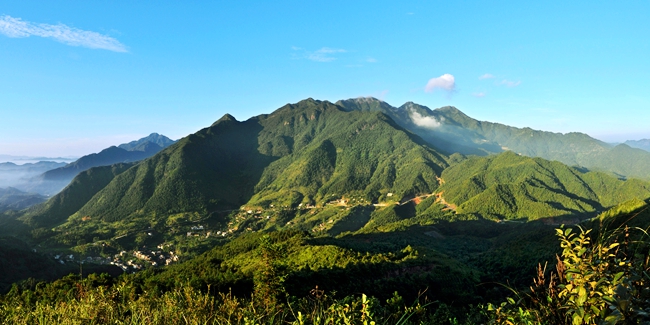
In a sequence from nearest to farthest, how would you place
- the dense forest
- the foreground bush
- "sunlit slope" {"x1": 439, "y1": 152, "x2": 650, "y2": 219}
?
1. the foreground bush
2. the dense forest
3. "sunlit slope" {"x1": 439, "y1": 152, "x2": 650, "y2": 219}

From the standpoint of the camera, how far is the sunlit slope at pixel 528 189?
4990 inches

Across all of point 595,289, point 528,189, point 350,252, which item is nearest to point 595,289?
point 595,289

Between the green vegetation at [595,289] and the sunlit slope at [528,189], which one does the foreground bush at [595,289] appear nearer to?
the green vegetation at [595,289]

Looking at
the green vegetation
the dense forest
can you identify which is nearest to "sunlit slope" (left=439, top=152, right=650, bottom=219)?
the dense forest

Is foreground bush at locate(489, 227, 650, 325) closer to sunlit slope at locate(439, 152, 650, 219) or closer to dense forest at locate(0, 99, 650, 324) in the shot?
dense forest at locate(0, 99, 650, 324)

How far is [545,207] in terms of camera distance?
12256 centimetres

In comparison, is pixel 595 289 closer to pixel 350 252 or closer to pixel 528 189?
pixel 350 252

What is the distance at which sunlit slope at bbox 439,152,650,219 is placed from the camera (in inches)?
4990

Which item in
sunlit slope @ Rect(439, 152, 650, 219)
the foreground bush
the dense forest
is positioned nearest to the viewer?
the foreground bush

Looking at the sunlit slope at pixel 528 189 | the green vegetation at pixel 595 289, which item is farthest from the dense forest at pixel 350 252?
the sunlit slope at pixel 528 189

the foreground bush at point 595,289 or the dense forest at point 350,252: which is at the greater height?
the foreground bush at point 595,289

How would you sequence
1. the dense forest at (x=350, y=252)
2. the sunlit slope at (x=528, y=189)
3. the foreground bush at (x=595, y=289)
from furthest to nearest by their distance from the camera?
the sunlit slope at (x=528, y=189) < the dense forest at (x=350, y=252) < the foreground bush at (x=595, y=289)

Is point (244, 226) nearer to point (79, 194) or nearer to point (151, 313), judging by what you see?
point (79, 194)

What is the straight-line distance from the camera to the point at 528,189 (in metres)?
141
